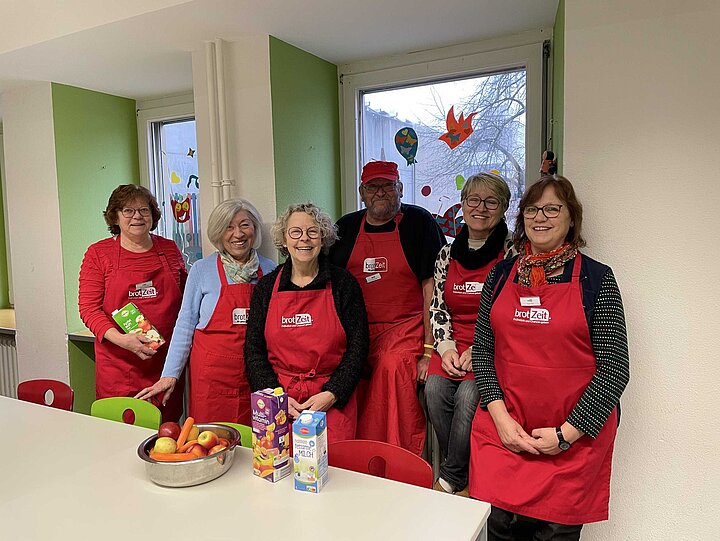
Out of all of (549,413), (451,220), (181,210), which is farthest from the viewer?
(181,210)

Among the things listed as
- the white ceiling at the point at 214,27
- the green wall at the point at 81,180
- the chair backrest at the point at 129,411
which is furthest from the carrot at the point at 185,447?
the green wall at the point at 81,180

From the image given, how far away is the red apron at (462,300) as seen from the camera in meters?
2.06

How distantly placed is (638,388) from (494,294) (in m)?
0.56

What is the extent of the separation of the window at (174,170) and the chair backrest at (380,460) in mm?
2228

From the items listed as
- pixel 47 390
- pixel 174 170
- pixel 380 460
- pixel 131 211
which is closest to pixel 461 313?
pixel 380 460

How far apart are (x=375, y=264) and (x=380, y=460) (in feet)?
3.12

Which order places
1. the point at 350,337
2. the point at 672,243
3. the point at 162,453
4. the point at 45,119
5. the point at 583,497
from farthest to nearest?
the point at 45,119 → the point at 350,337 → the point at 672,243 → the point at 583,497 → the point at 162,453

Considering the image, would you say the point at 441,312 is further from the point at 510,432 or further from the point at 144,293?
the point at 144,293

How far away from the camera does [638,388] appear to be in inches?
71.6

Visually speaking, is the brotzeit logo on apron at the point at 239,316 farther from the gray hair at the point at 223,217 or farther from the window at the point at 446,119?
the window at the point at 446,119

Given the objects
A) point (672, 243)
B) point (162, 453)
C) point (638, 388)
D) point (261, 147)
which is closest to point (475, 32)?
point (261, 147)

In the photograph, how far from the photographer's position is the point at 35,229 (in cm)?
321

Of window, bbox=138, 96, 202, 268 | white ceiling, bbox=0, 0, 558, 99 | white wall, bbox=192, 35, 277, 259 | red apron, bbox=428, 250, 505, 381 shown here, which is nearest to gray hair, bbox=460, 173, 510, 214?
red apron, bbox=428, 250, 505, 381

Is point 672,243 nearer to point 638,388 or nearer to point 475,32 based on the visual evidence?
point 638,388
